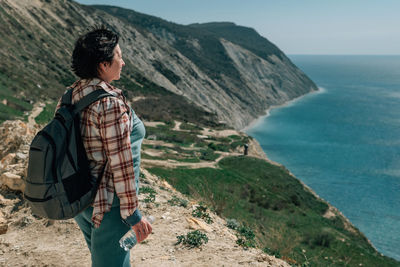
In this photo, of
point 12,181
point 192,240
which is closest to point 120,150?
point 192,240

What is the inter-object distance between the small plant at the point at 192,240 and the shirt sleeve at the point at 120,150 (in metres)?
3.36

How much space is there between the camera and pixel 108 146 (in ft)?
8.33

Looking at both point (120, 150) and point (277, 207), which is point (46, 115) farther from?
point (120, 150)

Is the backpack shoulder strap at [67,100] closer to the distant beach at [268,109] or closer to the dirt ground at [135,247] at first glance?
the dirt ground at [135,247]

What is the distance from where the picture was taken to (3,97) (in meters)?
29.8

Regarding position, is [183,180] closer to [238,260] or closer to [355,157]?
[238,260]

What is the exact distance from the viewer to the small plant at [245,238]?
626 cm

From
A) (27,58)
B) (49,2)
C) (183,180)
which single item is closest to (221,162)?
(183,180)

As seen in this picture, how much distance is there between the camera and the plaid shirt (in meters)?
2.53

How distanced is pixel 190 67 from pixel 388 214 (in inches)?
2758

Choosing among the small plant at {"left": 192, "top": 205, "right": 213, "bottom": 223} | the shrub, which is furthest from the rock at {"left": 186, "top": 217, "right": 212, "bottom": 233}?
the shrub

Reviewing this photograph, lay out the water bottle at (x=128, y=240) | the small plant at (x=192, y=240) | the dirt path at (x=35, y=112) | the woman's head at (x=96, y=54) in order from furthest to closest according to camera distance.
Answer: the dirt path at (x=35, y=112) → the small plant at (x=192, y=240) → the water bottle at (x=128, y=240) → the woman's head at (x=96, y=54)

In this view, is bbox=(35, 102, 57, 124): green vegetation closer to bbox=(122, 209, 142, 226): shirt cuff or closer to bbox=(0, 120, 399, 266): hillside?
Answer: bbox=(0, 120, 399, 266): hillside

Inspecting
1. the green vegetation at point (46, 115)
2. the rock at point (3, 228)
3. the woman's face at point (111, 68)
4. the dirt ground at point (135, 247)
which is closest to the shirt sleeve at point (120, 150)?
the woman's face at point (111, 68)
